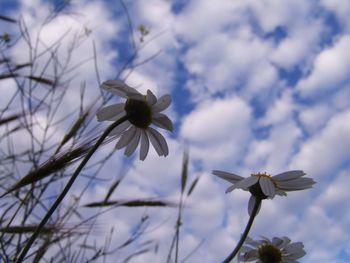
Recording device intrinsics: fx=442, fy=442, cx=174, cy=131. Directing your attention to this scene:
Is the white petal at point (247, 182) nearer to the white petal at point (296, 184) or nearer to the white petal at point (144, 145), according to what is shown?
the white petal at point (296, 184)

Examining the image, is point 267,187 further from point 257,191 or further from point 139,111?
point 139,111

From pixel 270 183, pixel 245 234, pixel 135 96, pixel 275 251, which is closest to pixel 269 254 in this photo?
pixel 275 251

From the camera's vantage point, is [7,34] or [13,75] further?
[7,34]

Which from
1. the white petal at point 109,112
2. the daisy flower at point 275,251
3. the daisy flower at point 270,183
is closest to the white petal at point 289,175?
the daisy flower at point 270,183

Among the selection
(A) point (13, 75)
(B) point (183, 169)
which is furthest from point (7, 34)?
(B) point (183, 169)

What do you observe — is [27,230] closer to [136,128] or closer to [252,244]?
[136,128]

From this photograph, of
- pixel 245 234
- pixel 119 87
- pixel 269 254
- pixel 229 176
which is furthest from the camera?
pixel 269 254
